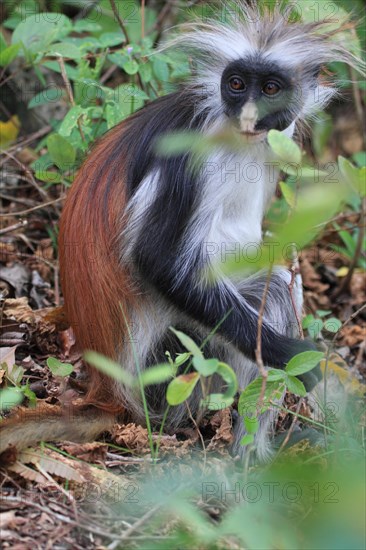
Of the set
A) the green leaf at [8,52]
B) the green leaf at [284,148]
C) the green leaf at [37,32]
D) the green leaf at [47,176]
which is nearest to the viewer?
the green leaf at [284,148]

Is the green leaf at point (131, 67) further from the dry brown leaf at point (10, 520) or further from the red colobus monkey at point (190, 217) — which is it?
the dry brown leaf at point (10, 520)

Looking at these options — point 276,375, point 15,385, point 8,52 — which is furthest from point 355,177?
point 8,52

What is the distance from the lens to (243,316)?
5105 mm

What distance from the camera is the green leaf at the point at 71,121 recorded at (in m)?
5.98

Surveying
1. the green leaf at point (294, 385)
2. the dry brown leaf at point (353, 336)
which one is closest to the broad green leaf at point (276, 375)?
the green leaf at point (294, 385)

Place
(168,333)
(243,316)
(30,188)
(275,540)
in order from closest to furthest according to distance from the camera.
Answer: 1. (275,540)
2. (243,316)
3. (168,333)
4. (30,188)

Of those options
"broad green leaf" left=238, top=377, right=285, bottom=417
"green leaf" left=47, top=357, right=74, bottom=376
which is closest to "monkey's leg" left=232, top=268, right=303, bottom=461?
"broad green leaf" left=238, top=377, right=285, bottom=417

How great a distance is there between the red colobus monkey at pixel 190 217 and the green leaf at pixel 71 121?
59 centimetres

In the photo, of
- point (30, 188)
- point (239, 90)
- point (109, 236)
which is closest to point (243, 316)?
point (109, 236)

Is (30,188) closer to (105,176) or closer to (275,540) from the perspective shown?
(105,176)

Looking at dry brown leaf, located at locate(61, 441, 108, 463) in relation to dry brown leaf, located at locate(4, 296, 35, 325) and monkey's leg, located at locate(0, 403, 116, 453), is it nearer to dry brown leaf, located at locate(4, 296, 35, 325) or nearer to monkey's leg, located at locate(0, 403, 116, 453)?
monkey's leg, located at locate(0, 403, 116, 453)

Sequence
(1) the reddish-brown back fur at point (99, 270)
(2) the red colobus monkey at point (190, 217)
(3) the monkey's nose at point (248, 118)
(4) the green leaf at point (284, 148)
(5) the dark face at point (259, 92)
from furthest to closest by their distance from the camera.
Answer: (1) the reddish-brown back fur at point (99, 270)
(2) the red colobus monkey at point (190, 217)
(5) the dark face at point (259, 92)
(3) the monkey's nose at point (248, 118)
(4) the green leaf at point (284, 148)

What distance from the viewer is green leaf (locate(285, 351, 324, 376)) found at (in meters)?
4.27

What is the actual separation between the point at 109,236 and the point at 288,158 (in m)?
1.93
